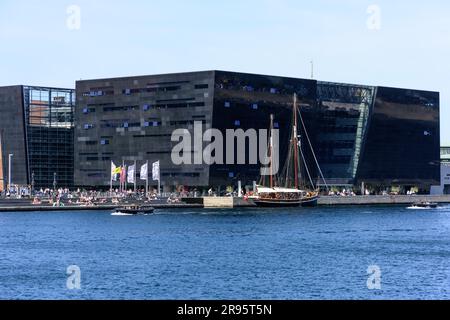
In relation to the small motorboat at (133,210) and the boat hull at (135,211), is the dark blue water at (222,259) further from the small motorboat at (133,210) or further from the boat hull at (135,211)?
the small motorboat at (133,210)

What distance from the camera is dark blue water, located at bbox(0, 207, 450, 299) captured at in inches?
2259

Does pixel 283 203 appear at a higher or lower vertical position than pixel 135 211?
higher

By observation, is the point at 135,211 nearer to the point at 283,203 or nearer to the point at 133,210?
the point at 133,210

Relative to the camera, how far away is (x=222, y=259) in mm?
76625

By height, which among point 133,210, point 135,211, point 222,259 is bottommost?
point 222,259

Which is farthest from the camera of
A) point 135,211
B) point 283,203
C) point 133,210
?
point 283,203

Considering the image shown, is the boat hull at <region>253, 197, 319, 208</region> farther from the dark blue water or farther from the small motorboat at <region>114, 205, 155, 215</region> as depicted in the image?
the dark blue water

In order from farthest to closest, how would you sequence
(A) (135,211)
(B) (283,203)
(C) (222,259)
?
(B) (283,203)
(A) (135,211)
(C) (222,259)

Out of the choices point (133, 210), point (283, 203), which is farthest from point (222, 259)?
point (283, 203)

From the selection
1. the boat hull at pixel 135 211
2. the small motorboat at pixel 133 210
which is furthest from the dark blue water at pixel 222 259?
the small motorboat at pixel 133 210

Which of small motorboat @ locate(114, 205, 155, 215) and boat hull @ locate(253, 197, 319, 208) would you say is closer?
small motorboat @ locate(114, 205, 155, 215)

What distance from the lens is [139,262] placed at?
74000mm

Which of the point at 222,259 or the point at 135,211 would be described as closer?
the point at 222,259

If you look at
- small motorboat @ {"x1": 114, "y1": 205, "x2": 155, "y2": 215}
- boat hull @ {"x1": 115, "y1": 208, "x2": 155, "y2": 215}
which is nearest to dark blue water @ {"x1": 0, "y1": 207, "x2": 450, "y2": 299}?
boat hull @ {"x1": 115, "y1": 208, "x2": 155, "y2": 215}
